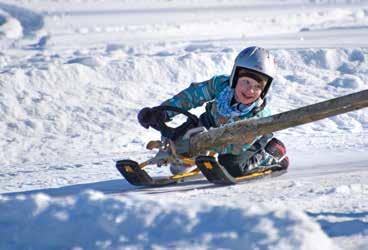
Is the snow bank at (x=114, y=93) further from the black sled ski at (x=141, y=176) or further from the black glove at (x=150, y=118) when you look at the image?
the black glove at (x=150, y=118)

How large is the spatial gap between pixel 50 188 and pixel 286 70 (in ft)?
21.1

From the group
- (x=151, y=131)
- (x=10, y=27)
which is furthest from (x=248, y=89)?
(x=10, y=27)

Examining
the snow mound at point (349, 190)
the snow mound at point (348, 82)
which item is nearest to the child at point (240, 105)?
the snow mound at point (349, 190)

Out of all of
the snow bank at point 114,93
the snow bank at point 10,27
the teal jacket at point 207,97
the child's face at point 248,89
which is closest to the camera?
the child's face at point 248,89

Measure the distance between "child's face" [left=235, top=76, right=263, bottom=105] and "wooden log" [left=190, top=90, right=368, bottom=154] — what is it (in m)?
0.32

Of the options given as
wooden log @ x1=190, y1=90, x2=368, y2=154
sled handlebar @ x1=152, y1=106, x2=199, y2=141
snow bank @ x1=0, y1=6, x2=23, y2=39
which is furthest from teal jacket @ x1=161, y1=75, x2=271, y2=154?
snow bank @ x1=0, y1=6, x2=23, y2=39

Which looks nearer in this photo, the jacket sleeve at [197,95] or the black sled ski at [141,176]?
the black sled ski at [141,176]

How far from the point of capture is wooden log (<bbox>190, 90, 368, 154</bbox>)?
5.21 meters

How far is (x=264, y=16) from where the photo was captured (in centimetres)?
2225

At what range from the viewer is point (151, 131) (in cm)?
974

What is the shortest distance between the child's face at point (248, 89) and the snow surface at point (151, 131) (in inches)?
23.1

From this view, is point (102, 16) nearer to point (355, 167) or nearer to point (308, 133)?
point (308, 133)

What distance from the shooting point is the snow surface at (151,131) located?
404cm

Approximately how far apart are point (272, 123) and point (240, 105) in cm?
69
